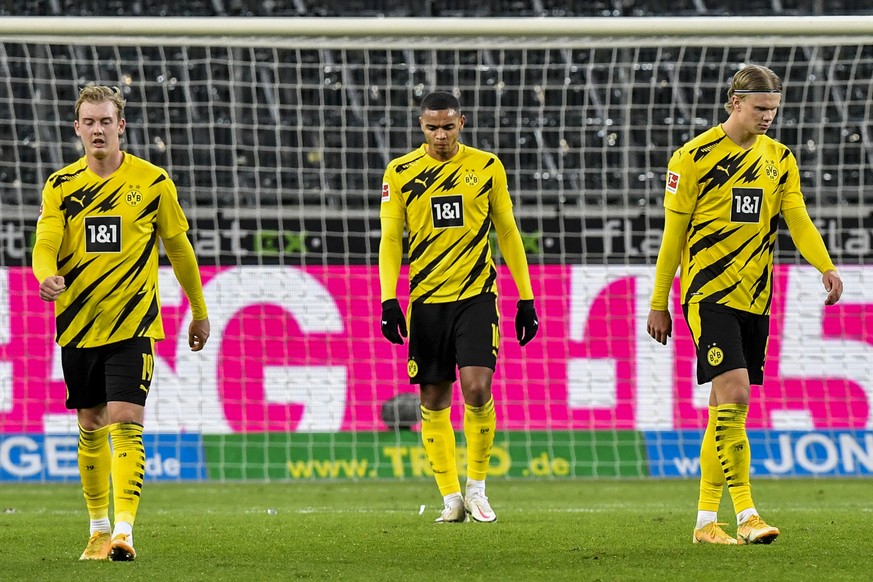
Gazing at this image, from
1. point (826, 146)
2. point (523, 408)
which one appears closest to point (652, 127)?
point (826, 146)

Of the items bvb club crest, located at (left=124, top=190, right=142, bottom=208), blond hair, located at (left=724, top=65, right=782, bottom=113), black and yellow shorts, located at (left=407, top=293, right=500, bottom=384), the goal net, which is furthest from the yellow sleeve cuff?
the goal net

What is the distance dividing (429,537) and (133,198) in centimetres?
198

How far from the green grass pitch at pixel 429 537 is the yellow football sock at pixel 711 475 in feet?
0.68

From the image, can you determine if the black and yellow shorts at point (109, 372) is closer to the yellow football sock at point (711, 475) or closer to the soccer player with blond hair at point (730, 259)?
the soccer player with blond hair at point (730, 259)

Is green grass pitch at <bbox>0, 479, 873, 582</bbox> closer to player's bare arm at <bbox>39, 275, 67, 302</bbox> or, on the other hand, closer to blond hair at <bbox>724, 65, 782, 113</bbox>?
player's bare arm at <bbox>39, 275, 67, 302</bbox>

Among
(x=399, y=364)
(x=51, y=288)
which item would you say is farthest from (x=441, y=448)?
(x=399, y=364)

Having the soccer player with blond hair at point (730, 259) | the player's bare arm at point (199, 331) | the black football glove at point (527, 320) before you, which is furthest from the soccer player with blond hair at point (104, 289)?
the soccer player with blond hair at point (730, 259)

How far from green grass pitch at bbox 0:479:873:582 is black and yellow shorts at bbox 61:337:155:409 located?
25.3 inches

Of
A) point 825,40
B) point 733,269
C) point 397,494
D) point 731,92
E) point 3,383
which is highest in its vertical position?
point 825,40

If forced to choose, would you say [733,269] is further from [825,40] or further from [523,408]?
[523,408]

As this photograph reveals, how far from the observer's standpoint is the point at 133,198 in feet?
17.7

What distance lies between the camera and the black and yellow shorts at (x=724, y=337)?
5488 millimetres

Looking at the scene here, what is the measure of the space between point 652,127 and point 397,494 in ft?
15.6

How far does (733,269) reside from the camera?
18.3 ft
